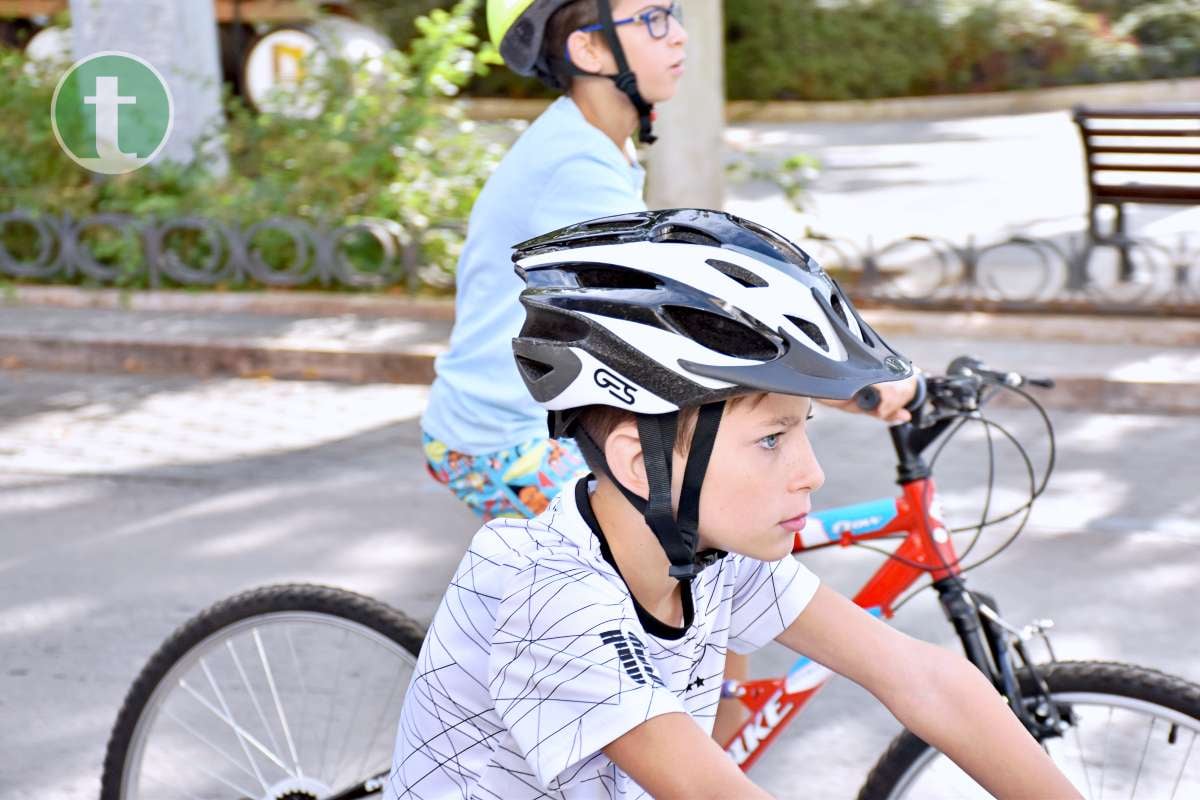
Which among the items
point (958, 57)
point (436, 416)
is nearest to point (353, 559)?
point (436, 416)

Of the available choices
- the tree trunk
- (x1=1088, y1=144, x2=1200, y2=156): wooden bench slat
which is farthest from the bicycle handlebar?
(x1=1088, y1=144, x2=1200, y2=156): wooden bench slat

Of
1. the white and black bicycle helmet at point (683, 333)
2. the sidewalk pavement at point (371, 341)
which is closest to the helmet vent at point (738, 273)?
the white and black bicycle helmet at point (683, 333)

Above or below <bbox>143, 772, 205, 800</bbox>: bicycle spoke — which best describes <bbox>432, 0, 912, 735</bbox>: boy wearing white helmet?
above

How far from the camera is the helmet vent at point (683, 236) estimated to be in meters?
2.18

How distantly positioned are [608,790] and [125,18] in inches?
374

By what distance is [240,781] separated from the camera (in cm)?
350

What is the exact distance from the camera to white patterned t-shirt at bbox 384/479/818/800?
6.34 feet

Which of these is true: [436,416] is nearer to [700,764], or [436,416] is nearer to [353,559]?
[700,764]

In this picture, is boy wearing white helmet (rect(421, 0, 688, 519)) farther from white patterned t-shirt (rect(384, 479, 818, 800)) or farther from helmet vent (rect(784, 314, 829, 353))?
helmet vent (rect(784, 314, 829, 353))

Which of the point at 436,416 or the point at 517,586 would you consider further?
the point at 436,416

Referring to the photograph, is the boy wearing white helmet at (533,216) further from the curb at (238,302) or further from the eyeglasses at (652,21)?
the curb at (238,302)

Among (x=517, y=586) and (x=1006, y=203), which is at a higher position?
(x=517, y=586)

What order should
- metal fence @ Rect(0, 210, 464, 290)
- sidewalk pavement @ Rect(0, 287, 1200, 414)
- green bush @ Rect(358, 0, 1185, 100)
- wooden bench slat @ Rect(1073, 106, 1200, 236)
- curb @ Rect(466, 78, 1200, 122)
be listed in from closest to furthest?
sidewalk pavement @ Rect(0, 287, 1200, 414)
wooden bench slat @ Rect(1073, 106, 1200, 236)
metal fence @ Rect(0, 210, 464, 290)
curb @ Rect(466, 78, 1200, 122)
green bush @ Rect(358, 0, 1185, 100)

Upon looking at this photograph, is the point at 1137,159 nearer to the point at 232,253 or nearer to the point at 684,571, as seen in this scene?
the point at 232,253
